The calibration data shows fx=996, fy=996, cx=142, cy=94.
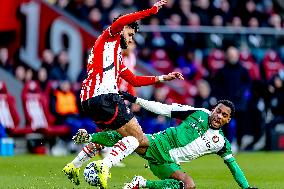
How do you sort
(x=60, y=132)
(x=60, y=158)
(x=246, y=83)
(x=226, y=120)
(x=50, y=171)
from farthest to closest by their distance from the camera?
(x=246, y=83), (x=60, y=132), (x=60, y=158), (x=50, y=171), (x=226, y=120)

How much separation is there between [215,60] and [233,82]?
142 cm

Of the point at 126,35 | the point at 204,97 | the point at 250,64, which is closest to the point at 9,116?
the point at 204,97

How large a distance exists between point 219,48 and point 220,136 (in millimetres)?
11796

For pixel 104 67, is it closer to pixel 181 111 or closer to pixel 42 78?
pixel 181 111

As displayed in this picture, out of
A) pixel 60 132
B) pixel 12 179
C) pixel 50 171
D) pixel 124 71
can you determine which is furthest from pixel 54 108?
pixel 124 71

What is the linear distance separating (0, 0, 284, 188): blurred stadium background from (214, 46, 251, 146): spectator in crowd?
2cm

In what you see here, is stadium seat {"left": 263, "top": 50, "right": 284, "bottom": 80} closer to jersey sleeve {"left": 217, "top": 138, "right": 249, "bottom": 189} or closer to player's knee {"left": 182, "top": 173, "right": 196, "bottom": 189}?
jersey sleeve {"left": 217, "top": 138, "right": 249, "bottom": 189}

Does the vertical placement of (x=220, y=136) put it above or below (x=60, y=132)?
above

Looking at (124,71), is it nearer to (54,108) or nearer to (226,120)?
(226,120)

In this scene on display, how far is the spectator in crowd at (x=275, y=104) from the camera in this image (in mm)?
22719

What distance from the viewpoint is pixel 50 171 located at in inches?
607

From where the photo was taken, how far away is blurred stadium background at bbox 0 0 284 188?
68.7 feet

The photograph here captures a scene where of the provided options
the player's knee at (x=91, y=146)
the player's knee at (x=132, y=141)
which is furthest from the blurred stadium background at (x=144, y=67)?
the player's knee at (x=132, y=141)

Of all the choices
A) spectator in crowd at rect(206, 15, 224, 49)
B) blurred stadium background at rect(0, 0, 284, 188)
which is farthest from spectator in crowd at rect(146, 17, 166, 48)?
spectator in crowd at rect(206, 15, 224, 49)
